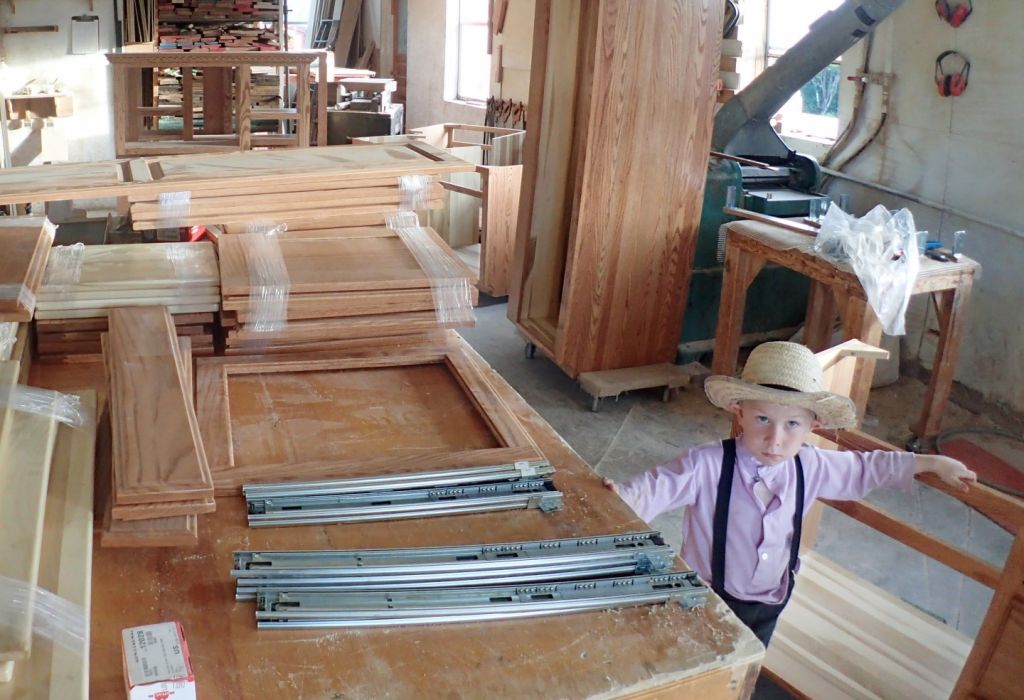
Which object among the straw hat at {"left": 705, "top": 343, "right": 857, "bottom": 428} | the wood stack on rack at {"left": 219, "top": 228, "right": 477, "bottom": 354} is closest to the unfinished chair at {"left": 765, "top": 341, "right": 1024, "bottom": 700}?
the straw hat at {"left": 705, "top": 343, "right": 857, "bottom": 428}

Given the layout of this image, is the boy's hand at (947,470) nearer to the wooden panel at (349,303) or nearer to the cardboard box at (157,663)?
the wooden panel at (349,303)

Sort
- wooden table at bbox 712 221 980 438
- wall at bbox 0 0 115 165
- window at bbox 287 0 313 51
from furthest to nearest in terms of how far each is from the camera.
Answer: window at bbox 287 0 313 51, wall at bbox 0 0 115 165, wooden table at bbox 712 221 980 438

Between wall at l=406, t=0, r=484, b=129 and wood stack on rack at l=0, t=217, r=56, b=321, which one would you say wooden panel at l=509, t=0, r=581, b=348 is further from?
wall at l=406, t=0, r=484, b=129

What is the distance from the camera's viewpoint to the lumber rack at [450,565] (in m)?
1.65

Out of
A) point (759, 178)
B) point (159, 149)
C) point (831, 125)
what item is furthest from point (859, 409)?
point (159, 149)

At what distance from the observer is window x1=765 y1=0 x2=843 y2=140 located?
658 centimetres

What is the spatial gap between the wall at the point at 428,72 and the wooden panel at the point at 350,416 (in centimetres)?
914

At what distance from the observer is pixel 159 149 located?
566cm

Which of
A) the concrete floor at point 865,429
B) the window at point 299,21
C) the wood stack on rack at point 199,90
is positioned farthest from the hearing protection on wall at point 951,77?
the window at point 299,21

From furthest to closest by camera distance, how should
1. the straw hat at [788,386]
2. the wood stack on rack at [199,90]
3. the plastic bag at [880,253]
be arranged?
the wood stack on rack at [199,90]
the plastic bag at [880,253]
the straw hat at [788,386]

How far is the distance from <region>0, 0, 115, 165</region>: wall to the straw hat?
8527 millimetres

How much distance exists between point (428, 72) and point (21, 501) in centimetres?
1118

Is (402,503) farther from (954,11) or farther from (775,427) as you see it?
(954,11)

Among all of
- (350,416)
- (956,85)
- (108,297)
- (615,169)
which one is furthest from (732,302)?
(108,297)
